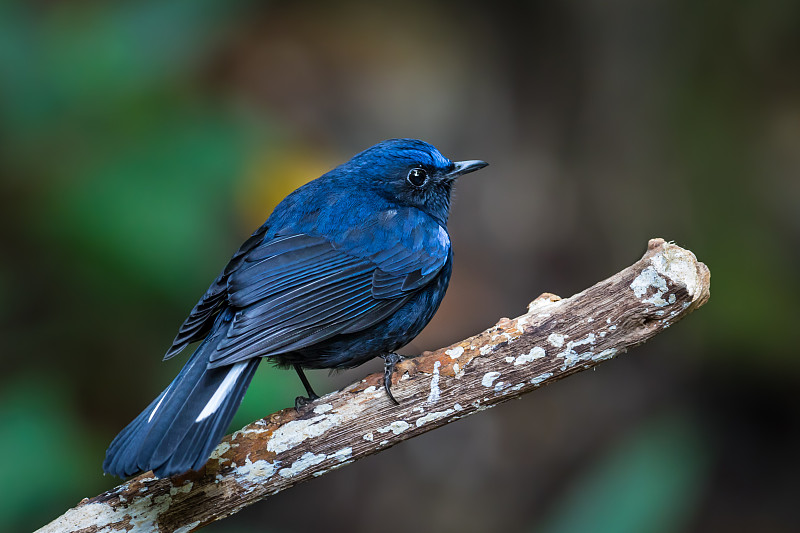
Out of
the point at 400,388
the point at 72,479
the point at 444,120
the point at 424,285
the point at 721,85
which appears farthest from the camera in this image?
the point at 444,120

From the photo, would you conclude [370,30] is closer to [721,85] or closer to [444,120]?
[444,120]

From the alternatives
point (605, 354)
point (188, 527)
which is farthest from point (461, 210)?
point (188, 527)

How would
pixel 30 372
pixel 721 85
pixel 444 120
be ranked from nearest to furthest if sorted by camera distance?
1. pixel 30 372
2. pixel 721 85
3. pixel 444 120

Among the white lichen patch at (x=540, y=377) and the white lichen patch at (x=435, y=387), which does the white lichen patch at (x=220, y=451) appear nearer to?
the white lichen patch at (x=435, y=387)

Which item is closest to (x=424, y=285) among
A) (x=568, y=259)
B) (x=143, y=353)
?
(x=143, y=353)

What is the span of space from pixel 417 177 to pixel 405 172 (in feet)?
0.20

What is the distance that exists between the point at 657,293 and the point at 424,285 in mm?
1009

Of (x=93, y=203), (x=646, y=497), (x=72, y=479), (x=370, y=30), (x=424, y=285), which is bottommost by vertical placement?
(x=646, y=497)

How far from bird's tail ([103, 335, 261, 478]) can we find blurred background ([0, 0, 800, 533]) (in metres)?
0.99

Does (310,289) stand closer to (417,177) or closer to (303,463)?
(303,463)

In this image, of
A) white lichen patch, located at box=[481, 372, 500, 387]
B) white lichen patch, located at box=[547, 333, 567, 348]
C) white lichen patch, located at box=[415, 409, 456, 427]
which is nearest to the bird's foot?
white lichen patch, located at box=[415, 409, 456, 427]

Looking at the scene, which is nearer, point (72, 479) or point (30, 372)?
point (72, 479)

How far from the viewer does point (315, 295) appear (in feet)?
9.65

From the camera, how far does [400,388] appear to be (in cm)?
266
